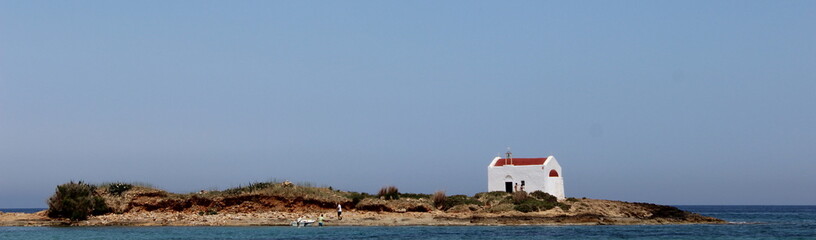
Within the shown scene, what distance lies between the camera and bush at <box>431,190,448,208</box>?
165 feet

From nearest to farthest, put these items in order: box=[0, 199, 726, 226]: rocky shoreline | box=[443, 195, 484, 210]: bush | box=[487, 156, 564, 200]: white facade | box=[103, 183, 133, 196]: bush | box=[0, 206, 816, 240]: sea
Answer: box=[0, 206, 816, 240]: sea → box=[0, 199, 726, 226]: rocky shoreline → box=[443, 195, 484, 210]: bush → box=[103, 183, 133, 196]: bush → box=[487, 156, 564, 200]: white facade

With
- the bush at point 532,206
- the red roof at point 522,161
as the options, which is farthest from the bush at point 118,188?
the red roof at point 522,161

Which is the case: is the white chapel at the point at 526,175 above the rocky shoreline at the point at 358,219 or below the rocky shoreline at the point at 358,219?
above

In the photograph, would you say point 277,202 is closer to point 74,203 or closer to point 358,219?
point 358,219

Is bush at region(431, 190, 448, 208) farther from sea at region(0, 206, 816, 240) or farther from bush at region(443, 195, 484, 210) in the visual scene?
sea at region(0, 206, 816, 240)

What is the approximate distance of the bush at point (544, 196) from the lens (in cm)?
5179

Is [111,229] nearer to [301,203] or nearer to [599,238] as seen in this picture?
[301,203]

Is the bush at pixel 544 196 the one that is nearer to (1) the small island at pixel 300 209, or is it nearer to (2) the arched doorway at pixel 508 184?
(1) the small island at pixel 300 209

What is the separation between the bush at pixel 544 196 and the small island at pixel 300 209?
0.07m

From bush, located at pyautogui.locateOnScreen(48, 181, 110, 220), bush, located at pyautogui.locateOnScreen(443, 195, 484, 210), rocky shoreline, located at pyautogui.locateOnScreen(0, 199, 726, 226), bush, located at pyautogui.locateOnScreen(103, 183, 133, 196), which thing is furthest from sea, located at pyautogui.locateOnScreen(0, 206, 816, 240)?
bush, located at pyautogui.locateOnScreen(103, 183, 133, 196)

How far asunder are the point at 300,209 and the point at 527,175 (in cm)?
1475

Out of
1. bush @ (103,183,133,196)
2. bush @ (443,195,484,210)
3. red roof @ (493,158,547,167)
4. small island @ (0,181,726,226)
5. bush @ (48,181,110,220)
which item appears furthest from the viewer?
red roof @ (493,158,547,167)

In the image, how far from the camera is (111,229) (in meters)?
43.0

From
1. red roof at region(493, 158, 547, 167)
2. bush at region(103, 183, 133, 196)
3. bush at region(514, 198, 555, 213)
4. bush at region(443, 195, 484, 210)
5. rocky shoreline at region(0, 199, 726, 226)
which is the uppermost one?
red roof at region(493, 158, 547, 167)
